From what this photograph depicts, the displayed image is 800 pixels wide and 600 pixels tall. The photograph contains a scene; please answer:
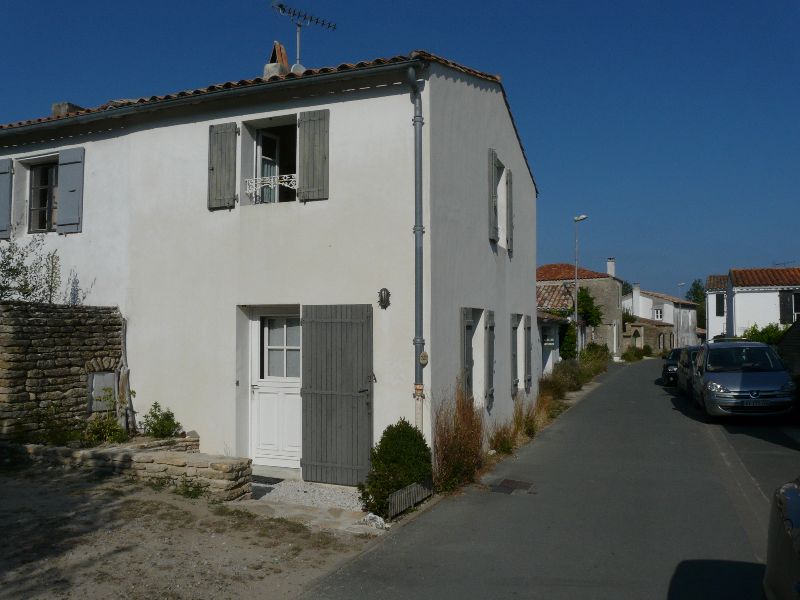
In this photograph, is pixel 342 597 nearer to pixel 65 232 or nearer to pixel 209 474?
pixel 209 474

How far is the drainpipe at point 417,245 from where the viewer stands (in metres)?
8.22

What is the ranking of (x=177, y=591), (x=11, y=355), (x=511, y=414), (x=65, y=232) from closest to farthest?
(x=177, y=591) < (x=11, y=355) < (x=65, y=232) < (x=511, y=414)

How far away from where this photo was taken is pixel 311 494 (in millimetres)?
8227

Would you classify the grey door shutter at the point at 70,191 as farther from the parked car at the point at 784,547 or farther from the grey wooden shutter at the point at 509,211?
the parked car at the point at 784,547

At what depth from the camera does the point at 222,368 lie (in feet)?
31.2

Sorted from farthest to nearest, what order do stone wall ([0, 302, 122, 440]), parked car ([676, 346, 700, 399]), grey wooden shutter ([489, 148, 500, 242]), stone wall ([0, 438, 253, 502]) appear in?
parked car ([676, 346, 700, 399])
grey wooden shutter ([489, 148, 500, 242])
stone wall ([0, 302, 122, 440])
stone wall ([0, 438, 253, 502])

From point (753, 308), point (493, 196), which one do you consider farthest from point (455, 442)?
point (753, 308)

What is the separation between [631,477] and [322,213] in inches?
217

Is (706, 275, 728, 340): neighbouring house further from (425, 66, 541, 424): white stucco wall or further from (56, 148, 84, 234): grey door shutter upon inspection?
(56, 148, 84, 234): grey door shutter

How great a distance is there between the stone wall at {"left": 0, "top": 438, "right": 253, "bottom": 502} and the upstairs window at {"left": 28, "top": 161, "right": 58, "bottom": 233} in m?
4.45

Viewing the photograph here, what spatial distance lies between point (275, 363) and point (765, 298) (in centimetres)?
3542

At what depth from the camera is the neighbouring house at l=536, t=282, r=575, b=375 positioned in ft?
85.0

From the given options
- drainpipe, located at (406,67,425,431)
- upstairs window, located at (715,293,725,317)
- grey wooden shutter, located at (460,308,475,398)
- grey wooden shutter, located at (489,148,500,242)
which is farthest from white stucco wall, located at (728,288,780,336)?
drainpipe, located at (406,67,425,431)

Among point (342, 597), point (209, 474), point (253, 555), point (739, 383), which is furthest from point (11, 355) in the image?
point (739, 383)
